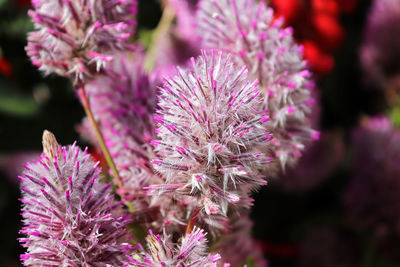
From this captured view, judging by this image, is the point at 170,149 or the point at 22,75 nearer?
the point at 170,149

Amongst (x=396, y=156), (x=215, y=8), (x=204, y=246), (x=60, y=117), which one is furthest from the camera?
(x=60, y=117)

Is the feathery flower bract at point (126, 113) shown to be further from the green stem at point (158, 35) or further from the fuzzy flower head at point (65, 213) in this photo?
the green stem at point (158, 35)

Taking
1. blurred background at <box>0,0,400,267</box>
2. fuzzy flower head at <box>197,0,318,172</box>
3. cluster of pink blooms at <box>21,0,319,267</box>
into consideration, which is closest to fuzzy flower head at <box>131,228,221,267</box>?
cluster of pink blooms at <box>21,0,319,267</box>

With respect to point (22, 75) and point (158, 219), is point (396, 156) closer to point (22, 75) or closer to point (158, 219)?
point (158, 219)

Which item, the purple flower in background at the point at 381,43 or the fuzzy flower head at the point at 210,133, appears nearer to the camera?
the fuzzy flower head at the point at 210,133

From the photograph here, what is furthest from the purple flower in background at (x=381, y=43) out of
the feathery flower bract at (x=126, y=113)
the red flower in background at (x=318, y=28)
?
the feathery flower bract at (x=126, y=113)

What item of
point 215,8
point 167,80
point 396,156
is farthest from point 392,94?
point 167,80

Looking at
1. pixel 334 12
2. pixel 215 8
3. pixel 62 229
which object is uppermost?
pixel 334 12

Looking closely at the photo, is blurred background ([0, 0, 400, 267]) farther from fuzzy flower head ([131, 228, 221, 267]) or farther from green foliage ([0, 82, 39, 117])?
fuzzy flower head ([131, 228, 221, 267])
